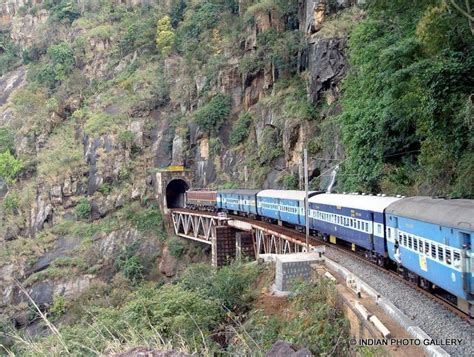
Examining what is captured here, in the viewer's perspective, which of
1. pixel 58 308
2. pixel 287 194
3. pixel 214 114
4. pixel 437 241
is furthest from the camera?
pixel 214 114

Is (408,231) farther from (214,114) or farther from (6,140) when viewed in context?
(6,140)

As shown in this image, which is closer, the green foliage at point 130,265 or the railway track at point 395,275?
the railway track at point 395,275

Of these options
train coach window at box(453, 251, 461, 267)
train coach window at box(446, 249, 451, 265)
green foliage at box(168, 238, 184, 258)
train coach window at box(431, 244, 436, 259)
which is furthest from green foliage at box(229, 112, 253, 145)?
train coach window at box(453, 251, 461, 267)

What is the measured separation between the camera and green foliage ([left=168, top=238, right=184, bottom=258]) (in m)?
47.5

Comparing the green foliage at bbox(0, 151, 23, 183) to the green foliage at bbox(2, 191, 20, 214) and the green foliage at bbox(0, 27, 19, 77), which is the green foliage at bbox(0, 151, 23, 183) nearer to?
the green foliage at bbox(2, 191, 20, 214)

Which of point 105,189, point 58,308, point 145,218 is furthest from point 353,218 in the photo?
point 105,189

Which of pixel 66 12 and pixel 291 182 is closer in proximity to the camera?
pixel 291 182

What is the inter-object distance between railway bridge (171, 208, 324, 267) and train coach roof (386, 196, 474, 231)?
6.53 meters

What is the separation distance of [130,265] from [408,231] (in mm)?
34932

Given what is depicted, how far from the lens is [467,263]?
11.0 metres

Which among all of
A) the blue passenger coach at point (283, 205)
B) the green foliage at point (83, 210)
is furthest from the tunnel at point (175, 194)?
the blue passenger coach at point (283, 205)

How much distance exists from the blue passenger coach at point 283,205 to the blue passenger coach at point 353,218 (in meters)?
1.25

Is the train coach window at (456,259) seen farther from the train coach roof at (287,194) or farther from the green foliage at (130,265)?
the green foliage at (130,265)

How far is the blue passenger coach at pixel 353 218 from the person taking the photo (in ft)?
60.1
